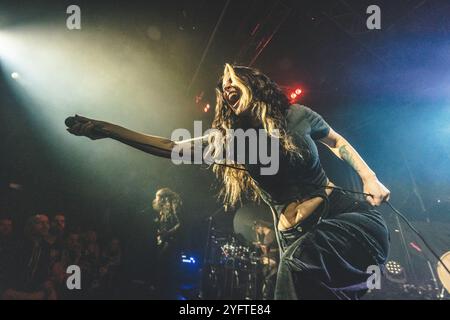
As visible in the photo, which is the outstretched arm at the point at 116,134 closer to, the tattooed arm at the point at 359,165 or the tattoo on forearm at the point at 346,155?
the tattooed arm at the point at 359,165

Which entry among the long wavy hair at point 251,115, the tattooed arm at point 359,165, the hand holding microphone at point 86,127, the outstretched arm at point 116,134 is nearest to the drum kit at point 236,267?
the long wavy hair at point 251,115

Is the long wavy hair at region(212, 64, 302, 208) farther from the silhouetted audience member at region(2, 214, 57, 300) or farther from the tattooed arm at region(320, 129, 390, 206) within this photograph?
the silhouetted audience member at region(2, 214, 57, 300)

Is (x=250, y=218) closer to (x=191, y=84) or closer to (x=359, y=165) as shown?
(x=359, y=165)

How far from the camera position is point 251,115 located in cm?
389

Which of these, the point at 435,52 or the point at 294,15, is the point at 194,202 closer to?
the point at 294,15

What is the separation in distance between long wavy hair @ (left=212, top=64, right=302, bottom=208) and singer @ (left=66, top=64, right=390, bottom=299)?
0.04ft

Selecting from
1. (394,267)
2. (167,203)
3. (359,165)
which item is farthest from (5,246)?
(394,267)

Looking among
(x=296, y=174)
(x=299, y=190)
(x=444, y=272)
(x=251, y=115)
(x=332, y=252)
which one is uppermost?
(x=251, y=115)

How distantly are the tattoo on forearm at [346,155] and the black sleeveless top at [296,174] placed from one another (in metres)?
0.44

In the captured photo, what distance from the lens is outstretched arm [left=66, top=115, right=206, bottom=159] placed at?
3.23 m

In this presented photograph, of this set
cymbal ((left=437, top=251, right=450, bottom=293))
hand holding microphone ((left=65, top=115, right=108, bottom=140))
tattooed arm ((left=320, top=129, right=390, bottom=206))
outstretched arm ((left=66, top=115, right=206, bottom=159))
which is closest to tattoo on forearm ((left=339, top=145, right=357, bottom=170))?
tattooed arm ((left=320, top=129, right=390, bottom=206))

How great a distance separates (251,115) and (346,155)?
1.39m

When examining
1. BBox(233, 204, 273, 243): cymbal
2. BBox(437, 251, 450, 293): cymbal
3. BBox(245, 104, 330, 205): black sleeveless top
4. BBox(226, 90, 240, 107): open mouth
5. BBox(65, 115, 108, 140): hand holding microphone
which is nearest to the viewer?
BBox(65, 115, 108, 140): hand holding microphone
